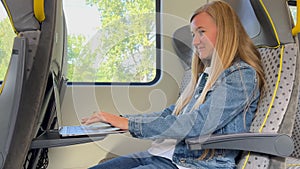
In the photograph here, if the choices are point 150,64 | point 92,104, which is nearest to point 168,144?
point 92,104

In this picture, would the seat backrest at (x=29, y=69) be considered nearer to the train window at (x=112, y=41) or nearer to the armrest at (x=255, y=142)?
the armrest at (x=255, y=142)

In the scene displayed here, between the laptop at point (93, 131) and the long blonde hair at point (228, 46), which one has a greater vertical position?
the long blonde hair at point (228, 46)

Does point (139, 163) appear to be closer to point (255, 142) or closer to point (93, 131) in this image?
point (93, 131)

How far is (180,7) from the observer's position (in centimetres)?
203

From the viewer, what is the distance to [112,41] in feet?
6.50

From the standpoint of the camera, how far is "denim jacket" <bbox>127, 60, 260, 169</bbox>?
A: 38.0 inches

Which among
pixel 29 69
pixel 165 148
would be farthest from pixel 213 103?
pixel 29 69

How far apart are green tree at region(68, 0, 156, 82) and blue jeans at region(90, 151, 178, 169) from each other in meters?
0.79

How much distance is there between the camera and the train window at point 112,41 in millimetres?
1895

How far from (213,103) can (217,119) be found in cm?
5

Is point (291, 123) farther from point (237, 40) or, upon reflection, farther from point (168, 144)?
point (168, 144)

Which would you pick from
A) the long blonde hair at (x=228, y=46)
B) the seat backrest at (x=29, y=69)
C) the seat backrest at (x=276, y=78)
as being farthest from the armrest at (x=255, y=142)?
the seat backrest at (x=29, y=69)

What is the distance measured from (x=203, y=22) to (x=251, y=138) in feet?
1.60

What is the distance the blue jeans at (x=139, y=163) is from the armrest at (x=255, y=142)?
0.79 feet
